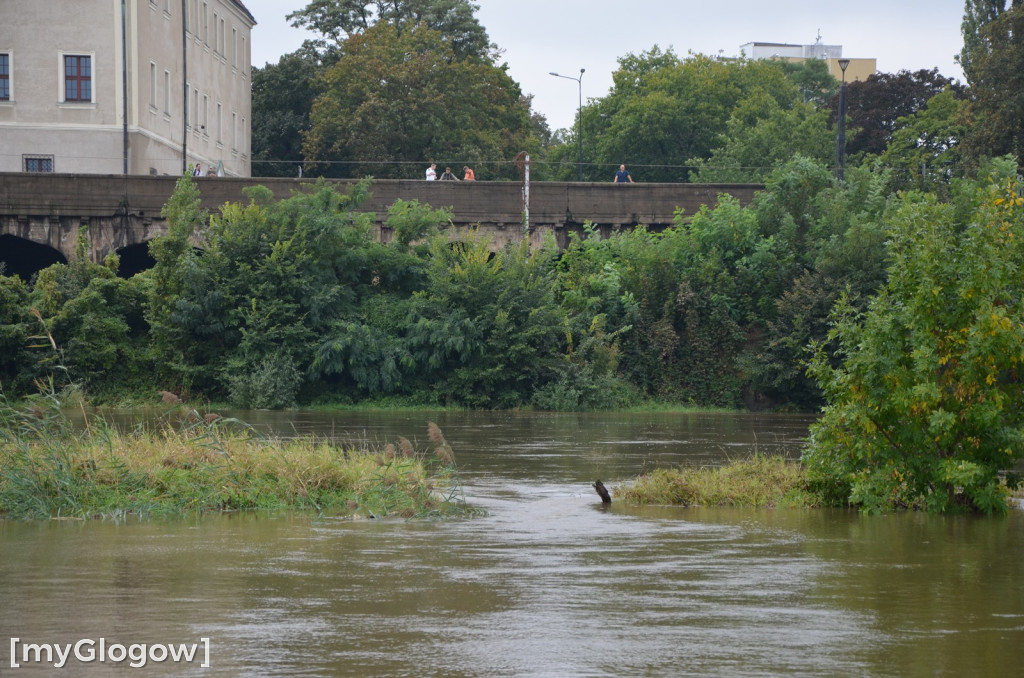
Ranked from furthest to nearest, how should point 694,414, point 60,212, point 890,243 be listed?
point 60,212 < point 694,414 < point 890,243

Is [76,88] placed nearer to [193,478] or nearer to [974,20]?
[193,478]

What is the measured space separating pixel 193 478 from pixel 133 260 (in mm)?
35657

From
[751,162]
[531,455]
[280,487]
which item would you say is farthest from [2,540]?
[751,162]

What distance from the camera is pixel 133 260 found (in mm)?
51406

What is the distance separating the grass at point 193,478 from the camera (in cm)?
1650

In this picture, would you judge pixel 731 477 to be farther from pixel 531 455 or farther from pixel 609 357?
pixel 609 357

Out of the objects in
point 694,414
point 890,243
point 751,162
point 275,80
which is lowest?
point 694,414

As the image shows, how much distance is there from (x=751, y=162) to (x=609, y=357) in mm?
33825

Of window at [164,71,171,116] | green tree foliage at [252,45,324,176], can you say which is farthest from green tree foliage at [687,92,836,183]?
window at [164,71,171,116]

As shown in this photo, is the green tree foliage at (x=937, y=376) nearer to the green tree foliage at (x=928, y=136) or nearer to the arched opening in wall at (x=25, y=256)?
the arched opening in wall at (x=25, y=256)

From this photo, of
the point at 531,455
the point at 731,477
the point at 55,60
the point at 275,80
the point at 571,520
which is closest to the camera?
the point at 571,520

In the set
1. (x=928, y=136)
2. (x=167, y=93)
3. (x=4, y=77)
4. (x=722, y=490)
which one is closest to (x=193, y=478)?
(x=722, y=490)

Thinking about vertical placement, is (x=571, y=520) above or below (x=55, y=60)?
below

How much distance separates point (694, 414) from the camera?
41375 mm
